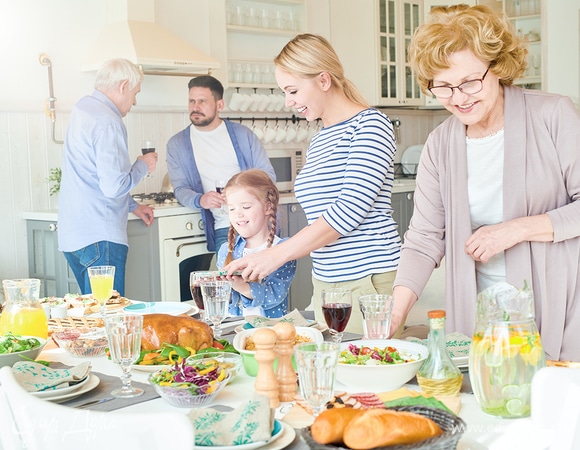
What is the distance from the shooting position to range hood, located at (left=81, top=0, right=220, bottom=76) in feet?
14.9

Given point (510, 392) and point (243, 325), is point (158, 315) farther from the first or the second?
point (510, 392)

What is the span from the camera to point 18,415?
110cm

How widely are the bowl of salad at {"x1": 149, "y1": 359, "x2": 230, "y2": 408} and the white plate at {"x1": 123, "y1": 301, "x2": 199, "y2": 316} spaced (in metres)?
0.77

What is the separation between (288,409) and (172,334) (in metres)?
0.43

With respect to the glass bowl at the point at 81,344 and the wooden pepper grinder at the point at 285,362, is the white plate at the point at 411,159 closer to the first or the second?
the glass bowl at the point at 81,344

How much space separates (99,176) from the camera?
3799 millimetres

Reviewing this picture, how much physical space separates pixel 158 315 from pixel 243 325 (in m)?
0.28

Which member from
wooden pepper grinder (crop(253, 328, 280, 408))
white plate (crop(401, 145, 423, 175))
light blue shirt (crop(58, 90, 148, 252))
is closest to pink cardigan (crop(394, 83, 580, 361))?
wooden pepper grinder (crop(253, 328, 280, 408))

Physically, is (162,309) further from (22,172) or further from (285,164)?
(285,164)

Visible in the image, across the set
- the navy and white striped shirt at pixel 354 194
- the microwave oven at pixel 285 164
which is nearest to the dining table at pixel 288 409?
the navy and white striped shirt at pixel 354 194

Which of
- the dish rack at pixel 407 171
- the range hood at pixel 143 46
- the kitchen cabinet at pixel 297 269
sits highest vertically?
the range hood at pixel 143 46

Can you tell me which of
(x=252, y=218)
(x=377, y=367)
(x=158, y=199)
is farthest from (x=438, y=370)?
(x=158, y=199)

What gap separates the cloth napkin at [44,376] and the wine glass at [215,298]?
364 mm

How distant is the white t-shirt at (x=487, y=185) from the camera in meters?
1.97
